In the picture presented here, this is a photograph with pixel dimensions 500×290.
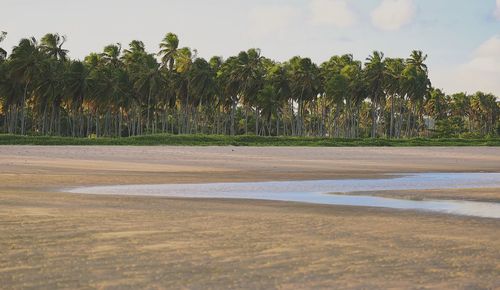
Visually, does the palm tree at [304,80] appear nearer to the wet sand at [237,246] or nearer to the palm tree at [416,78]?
the palm tree at [416,78]

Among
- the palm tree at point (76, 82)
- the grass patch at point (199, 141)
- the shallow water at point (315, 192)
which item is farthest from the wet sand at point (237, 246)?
the palm tree at point (76, 82)

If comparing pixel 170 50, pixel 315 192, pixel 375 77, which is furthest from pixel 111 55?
A: pixel 315 192

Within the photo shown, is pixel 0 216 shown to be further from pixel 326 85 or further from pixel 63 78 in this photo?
pixel 326 85

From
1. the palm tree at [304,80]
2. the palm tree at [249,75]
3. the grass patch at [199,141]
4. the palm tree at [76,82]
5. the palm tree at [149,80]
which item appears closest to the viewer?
the grass patch at [199,141]

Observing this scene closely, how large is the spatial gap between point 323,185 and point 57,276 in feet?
47.5

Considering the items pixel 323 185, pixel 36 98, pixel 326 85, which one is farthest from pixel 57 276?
pixel 326 85

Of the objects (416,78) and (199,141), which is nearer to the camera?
(199,141)

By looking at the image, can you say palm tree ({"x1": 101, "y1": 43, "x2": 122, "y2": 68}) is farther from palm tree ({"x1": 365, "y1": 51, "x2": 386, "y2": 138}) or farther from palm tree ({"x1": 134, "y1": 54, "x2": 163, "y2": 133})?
palm tree ({"x1": 365, "y1": 51, "x2": 386, "y2": 138})

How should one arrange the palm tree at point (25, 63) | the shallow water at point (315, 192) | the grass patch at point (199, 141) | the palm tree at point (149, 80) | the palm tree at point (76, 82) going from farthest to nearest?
the palm tree at point (149, 80), the palm tree at point (76, 82), the palm tree at point (25, 63), the grass patch at point (199, 141), the shallow water at point (315, 192)

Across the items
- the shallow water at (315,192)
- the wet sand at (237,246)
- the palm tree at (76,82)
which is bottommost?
the shallow water at (315,192)

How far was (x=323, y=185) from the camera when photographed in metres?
20.0

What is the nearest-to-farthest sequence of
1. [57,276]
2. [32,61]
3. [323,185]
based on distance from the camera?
[57,276] < [323,185] < [32,61]

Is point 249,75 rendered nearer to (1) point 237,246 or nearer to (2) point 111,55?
(2) point 111,55

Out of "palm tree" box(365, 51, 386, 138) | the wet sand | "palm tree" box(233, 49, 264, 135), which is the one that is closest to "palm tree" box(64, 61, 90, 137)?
"palm tree" box(233, 49, 264, 135)
